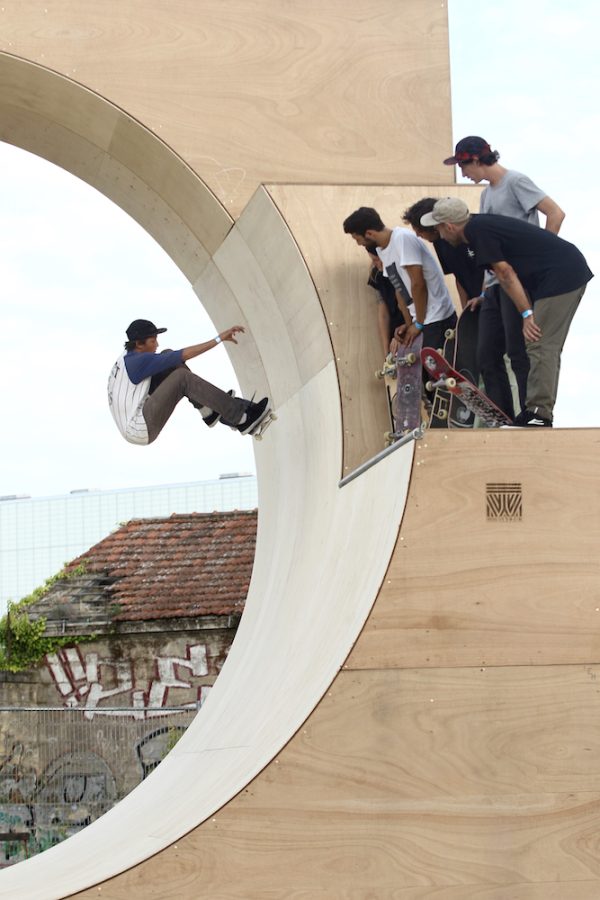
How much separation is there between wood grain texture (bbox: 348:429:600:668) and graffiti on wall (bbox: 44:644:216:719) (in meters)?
9.60

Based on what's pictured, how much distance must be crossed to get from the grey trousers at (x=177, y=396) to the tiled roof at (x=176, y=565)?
26.6ft

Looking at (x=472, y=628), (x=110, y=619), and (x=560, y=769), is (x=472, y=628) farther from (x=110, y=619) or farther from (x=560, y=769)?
(x=110, y=619)

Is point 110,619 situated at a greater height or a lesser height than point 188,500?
lesser

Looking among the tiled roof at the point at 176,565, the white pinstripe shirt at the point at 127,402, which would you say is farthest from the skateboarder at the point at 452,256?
the tiled roof at the point at 176,565

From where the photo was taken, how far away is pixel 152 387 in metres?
7.22

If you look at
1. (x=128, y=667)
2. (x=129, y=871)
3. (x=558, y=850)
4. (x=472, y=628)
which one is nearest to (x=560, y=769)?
(x=558, y=850)

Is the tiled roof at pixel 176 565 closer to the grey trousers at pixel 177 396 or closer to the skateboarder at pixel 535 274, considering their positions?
the grey trousers at pixel 177 396

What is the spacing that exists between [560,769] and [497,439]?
140 cm

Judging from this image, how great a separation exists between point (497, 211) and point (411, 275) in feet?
1.73

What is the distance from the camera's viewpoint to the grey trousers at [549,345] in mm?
5973

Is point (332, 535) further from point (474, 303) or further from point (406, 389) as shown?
point (474, 303)

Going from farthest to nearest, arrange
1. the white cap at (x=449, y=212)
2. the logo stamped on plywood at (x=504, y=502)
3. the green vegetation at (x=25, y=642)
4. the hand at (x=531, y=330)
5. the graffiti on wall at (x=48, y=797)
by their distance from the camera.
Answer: the green vegetation at (x=25, y=642), the graffiti on wall at (x=48, y=797), the white cap at (x=449, y=212), the hand at (x=531, y=330), the logo stamped on plywood at (x=504, y=502)

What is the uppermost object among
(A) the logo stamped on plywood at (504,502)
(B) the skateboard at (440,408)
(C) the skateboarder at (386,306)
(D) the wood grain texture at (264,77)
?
(D) the wood grain texture at (264,77)

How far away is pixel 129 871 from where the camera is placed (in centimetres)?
512
